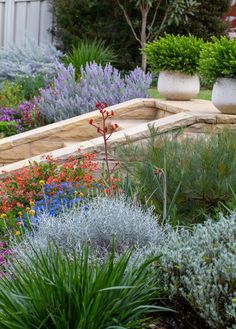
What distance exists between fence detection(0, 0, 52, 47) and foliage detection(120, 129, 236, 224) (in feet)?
33.6

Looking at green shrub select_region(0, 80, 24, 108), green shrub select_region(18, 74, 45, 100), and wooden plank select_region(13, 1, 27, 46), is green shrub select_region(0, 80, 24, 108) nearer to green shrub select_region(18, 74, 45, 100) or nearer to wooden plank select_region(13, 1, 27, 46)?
green shrub select_region(18, 74, 45, 100)

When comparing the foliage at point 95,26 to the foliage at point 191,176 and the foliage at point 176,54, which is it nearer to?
the foliage at point 176,54

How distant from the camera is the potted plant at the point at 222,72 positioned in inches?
316

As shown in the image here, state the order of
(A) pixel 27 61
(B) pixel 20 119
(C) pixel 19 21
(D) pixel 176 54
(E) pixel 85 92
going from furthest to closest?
(C) pixel 19 21 < (A) pixel 27 61 < (B) pixel 20 119 < (E) pixel 85 92 < (D) pixel 176 54

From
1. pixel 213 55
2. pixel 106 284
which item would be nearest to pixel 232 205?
pixel 106 284

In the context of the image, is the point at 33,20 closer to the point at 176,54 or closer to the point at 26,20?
the point at 26,20

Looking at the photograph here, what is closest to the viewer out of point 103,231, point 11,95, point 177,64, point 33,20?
point 103,231

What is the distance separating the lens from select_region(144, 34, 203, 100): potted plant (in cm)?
962

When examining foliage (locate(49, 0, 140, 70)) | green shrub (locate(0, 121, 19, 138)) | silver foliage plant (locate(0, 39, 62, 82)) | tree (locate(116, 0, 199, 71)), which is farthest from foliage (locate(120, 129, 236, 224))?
foliage (locate(49, 0, 140, 70))

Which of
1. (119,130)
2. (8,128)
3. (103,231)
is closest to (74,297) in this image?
(103,231)

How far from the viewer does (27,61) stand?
13336mm

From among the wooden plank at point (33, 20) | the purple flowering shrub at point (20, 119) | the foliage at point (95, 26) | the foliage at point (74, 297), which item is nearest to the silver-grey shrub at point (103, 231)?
the foliage at point (74, 297)

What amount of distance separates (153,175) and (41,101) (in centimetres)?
499

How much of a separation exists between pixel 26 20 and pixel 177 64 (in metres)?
6.85
